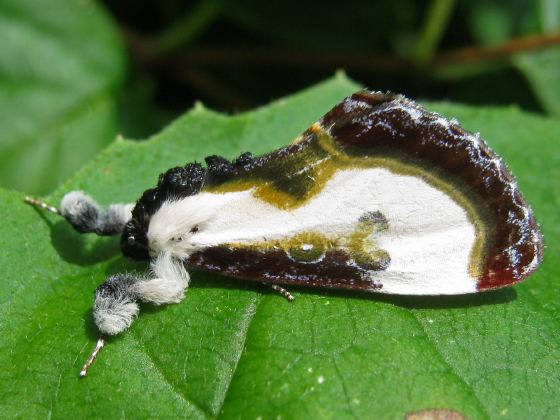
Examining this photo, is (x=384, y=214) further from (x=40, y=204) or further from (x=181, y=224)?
(x=40, y=204)

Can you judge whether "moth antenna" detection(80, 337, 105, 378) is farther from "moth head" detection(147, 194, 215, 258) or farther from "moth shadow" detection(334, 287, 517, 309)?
"moth shadow" detection(334, 287, 517, 309)

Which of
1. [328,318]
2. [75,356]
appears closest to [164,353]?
[75,356]

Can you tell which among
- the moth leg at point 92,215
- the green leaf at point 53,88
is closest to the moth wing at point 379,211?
the moth leg at point 92,215

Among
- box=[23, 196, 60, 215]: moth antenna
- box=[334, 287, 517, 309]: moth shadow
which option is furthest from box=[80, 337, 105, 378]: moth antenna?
box=[334, 287, 517, 309]: moth shadow

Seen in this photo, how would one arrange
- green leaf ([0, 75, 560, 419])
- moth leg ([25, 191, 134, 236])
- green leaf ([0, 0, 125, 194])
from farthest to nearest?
green leaf ([0, 0, 125, 194])
moth leg ([25, 191, 134, 236])
green leaf ([0, 75, 560, 419])

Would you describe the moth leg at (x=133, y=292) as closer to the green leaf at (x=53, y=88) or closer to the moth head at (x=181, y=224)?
the moth head at (x=181, y=224)

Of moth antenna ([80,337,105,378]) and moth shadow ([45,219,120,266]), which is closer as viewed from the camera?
moth antenna ([80,337,105,378])

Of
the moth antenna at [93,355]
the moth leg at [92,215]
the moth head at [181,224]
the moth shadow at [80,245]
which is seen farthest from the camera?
the moth shadow at [80,245]
